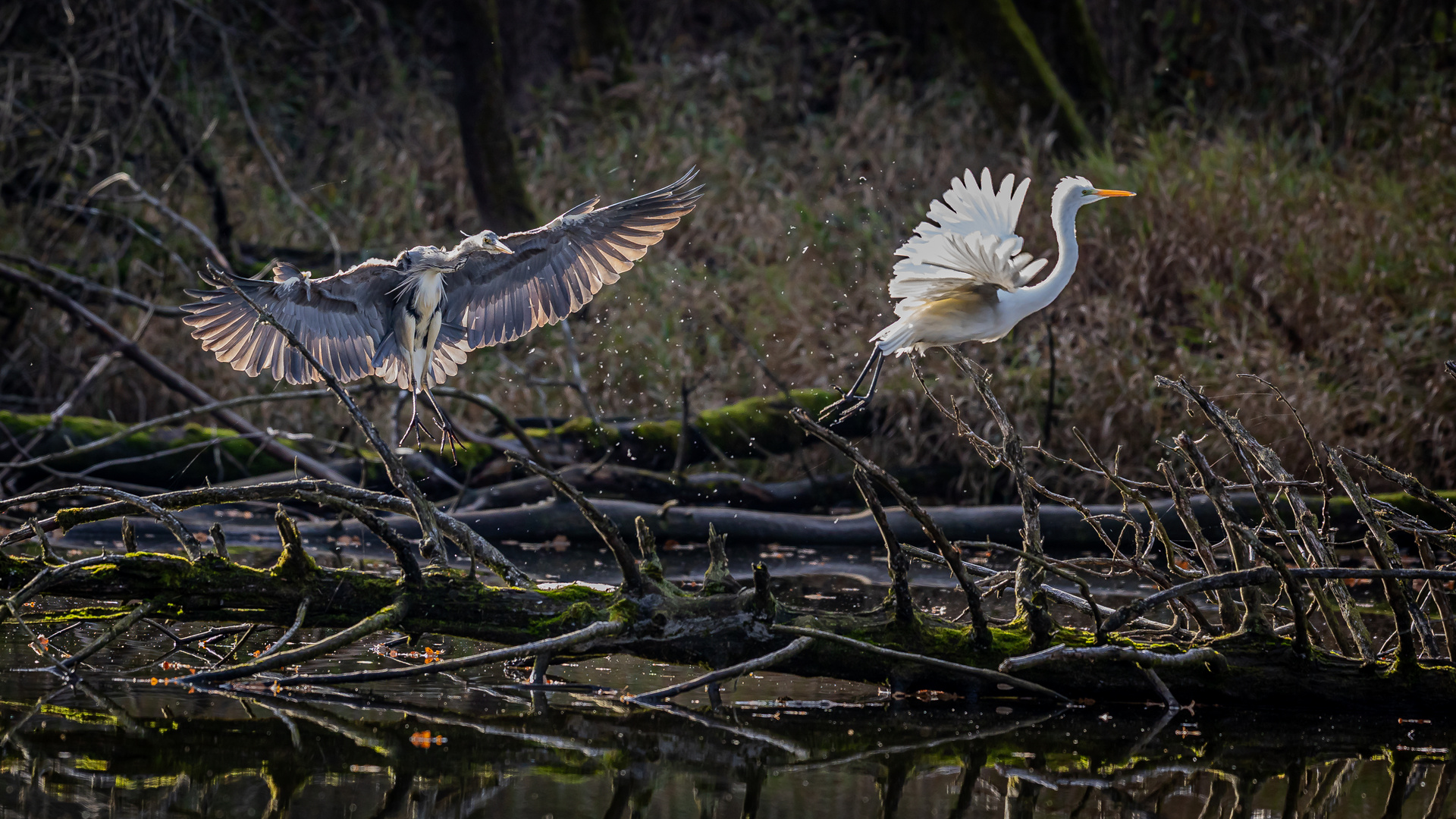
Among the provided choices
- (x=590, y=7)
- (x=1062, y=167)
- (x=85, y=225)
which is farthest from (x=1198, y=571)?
(x=590, y=7)

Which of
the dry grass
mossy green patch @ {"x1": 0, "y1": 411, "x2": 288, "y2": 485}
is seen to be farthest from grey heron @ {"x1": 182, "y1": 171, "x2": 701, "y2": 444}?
the dry grass

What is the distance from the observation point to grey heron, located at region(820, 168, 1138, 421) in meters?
3.77

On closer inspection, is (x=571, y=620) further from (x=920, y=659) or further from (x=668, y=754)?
(x=920, y=659)

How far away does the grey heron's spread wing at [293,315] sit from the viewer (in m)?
4.36

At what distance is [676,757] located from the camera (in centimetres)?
307

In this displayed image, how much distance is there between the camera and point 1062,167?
9.45 metres

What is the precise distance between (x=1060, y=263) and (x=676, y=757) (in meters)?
1.92

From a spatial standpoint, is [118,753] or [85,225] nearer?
[118,753]

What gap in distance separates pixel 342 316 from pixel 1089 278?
519 centimetres

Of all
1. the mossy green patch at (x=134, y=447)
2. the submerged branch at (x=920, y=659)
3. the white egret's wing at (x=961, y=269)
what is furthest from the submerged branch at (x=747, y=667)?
the mossy green patch at (x=134, y=447)

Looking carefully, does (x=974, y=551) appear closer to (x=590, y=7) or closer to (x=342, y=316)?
(x=342, y=316)

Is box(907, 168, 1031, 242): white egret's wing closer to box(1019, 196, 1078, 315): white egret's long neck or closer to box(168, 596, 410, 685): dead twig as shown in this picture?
box(1019, 196, 1078, 315): white egret's long neck

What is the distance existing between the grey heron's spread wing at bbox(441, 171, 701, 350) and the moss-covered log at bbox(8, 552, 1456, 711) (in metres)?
1.54

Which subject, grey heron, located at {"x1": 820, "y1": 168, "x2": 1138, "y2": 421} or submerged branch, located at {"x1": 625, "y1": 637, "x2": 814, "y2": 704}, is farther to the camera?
grey heron, located at {"x1": 820, "y1": 168, "x2": 1138, "y2": 421}
